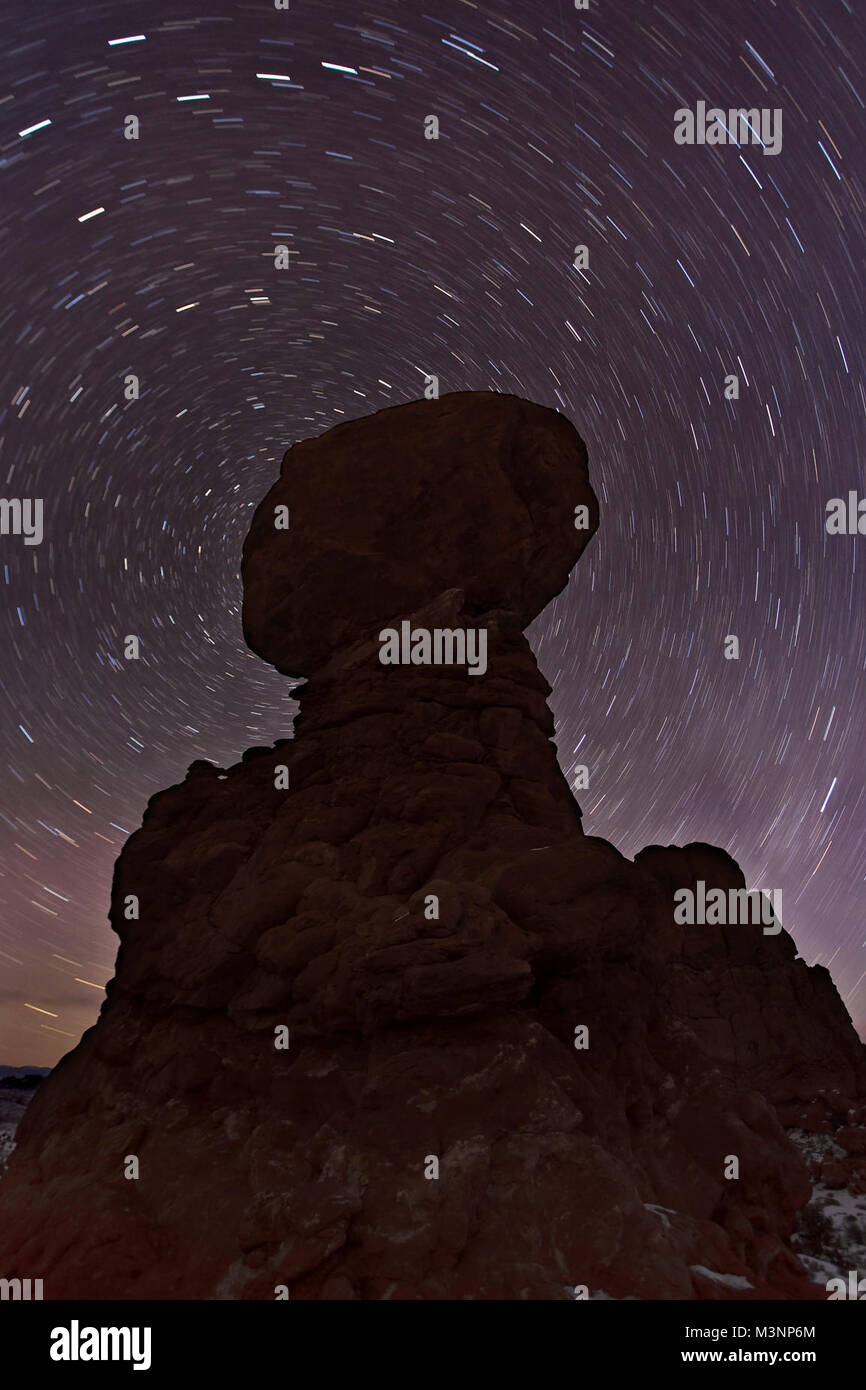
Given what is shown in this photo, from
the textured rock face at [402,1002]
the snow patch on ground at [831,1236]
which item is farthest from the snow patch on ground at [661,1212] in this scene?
the snow patch on ground at [831,1236]

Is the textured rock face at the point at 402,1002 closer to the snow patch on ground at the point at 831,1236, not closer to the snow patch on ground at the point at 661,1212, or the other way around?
the snow patch on ground at the point at 661,1212

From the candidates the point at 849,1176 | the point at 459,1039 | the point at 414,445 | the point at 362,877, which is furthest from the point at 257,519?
the point at 849,1176

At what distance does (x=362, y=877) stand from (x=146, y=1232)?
265 inches

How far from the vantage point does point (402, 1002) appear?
1309 centimetres

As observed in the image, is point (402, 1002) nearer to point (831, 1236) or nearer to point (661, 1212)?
point (661, 1212)

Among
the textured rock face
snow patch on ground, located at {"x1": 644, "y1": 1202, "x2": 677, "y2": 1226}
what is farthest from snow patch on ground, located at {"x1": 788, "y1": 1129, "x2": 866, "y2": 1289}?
snow patch on ground, located at {"x1": 644, "y1": 1202, "x2": 677, "y2": 1226}

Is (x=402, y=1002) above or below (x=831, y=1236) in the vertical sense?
above

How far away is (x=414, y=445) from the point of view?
2141cm

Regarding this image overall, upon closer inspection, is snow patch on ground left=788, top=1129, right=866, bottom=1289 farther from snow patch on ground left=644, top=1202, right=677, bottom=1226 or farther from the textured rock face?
snow patch on ground left=644, top=1202, right=677, bottom=1226

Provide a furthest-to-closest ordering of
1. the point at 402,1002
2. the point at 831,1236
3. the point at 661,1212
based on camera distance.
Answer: the point at 831,1236
the point at 402,1002
the point at 661,1212

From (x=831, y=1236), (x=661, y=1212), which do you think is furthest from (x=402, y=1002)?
(x=831, y=1236)

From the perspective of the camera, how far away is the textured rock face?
11398 mm

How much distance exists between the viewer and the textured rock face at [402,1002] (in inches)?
449

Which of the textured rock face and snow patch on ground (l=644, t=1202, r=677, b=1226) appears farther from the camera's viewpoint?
snow patch on ground (l=644, t=1202, r=677, b=1226)
